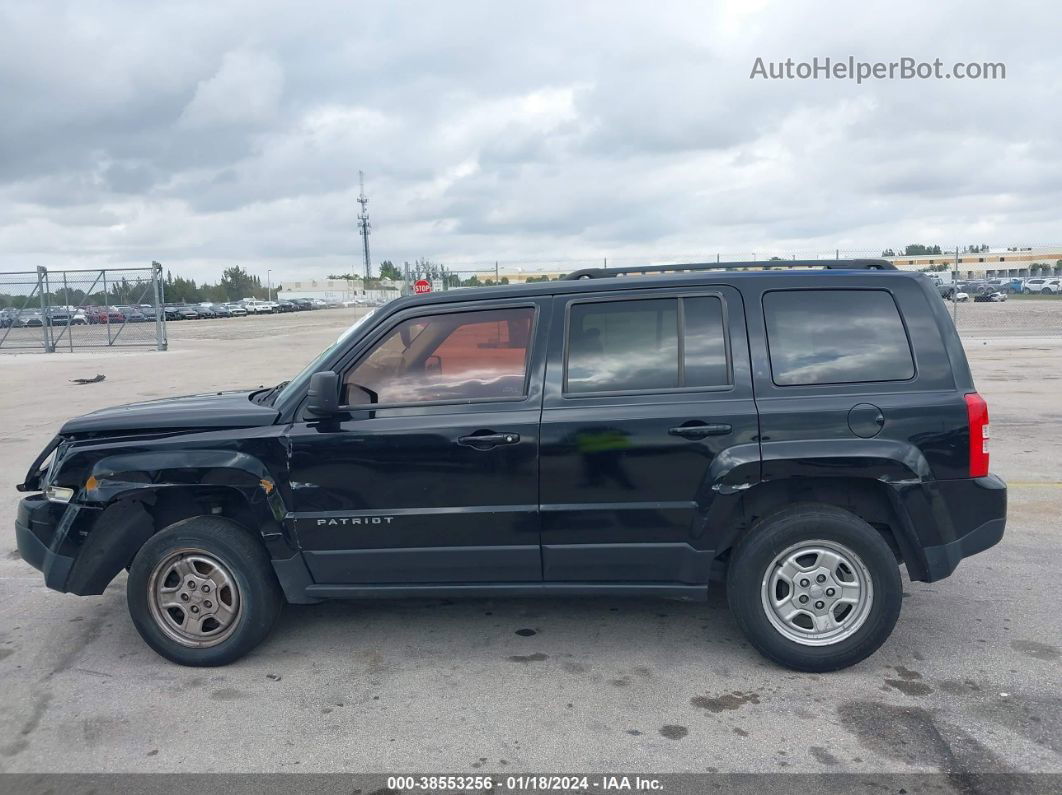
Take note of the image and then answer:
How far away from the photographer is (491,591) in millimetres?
4242

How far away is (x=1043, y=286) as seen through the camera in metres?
58.3

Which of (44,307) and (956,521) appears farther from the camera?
(44,307)

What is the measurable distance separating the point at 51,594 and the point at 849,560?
4.63 metres

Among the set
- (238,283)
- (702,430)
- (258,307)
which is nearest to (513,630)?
(702,430)

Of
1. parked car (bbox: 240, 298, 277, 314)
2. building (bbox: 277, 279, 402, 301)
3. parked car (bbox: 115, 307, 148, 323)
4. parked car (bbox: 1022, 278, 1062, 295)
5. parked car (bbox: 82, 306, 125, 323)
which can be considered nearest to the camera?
parked car (bbox: 82, 306, 125, 323)

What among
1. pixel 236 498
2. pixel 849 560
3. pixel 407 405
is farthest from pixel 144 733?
pixel 849 560

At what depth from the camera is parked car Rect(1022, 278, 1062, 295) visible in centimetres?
5759

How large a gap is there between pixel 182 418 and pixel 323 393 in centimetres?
83

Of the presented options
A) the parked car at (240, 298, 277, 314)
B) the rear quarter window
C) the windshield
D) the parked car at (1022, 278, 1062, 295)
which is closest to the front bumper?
the windshield

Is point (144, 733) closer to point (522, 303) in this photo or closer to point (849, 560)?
point (522, 303)

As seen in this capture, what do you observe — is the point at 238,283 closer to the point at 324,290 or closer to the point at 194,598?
the point at 324,290

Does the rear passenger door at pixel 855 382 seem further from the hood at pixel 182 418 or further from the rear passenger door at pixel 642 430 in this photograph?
the hood at pixel 182 418

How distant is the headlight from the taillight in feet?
14.2

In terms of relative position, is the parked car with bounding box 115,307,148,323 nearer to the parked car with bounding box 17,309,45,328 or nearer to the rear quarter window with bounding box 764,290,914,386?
the parked car with bounding box 17,309,45,328
